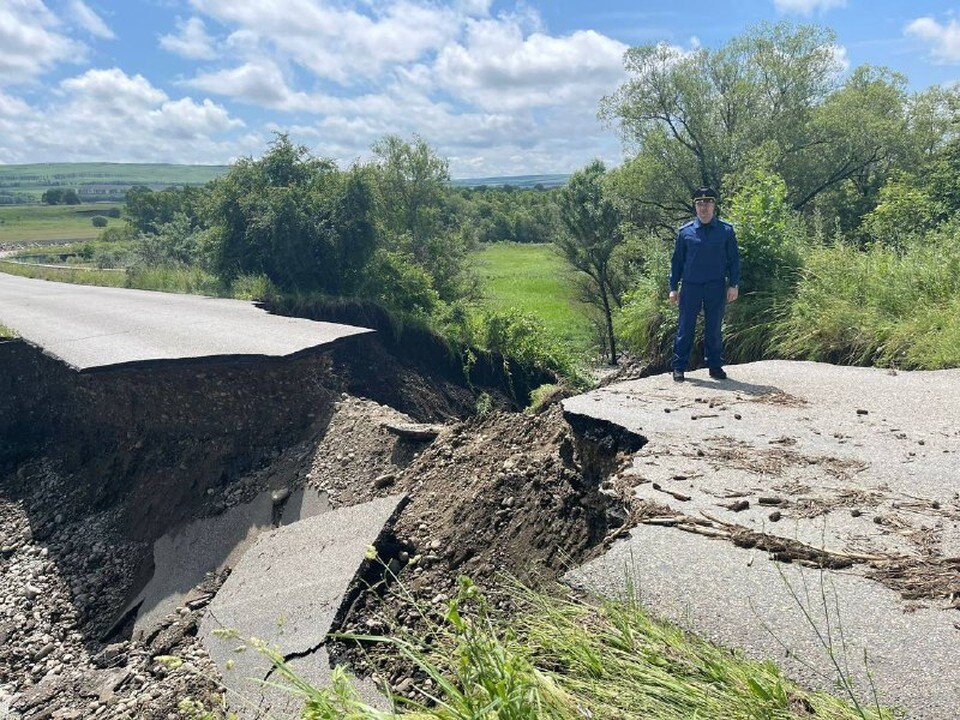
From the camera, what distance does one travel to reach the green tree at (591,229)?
2644 centimetres

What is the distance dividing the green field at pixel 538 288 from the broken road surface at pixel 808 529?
1311 centimetres

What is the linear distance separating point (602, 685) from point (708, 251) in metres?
5.62

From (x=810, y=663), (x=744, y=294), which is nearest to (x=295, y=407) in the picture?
(x=744, y=294)

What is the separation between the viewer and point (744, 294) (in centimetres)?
936

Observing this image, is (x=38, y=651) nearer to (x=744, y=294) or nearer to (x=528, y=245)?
(x=744, y=294)

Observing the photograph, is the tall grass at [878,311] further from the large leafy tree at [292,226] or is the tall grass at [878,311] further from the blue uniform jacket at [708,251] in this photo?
the large leafy tree at [292,226]

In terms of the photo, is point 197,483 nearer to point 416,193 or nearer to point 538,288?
point 416,193

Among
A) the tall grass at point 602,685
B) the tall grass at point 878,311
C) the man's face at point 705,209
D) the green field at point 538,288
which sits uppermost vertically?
the man's face at point 705,209

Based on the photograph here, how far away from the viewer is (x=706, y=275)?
7.17 meters

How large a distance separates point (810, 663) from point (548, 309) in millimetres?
36449

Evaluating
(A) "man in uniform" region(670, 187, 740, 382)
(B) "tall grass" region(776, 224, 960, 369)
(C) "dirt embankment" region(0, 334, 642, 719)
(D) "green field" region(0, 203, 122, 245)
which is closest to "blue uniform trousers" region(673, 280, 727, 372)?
(A) "man in uniform" region(670, 187, 740, 382)

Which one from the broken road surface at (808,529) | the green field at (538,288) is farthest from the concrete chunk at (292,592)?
the green field at (538,288)

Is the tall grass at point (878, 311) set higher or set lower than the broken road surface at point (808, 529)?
higher

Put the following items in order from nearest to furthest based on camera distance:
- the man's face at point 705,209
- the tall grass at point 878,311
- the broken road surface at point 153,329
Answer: the man's face at point 705,209 → the tall grass at point 878,311 → the broken road surface at point 153,329
